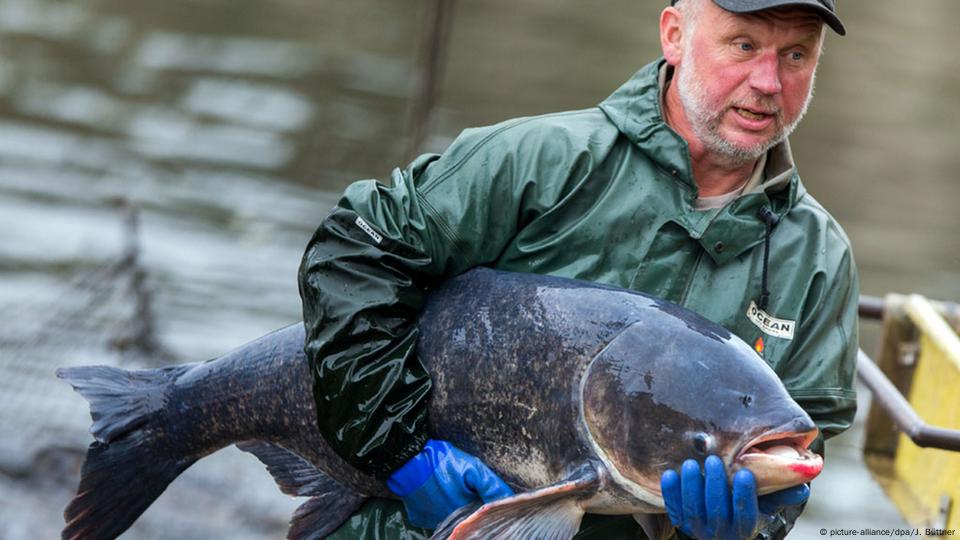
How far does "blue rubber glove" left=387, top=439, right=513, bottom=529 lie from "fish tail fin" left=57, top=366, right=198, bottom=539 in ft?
2.15

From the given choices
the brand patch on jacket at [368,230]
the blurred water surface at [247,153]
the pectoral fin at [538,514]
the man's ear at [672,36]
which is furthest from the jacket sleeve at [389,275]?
the blurred water surface at [247,153]

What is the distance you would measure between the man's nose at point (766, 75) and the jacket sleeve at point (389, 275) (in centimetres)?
51

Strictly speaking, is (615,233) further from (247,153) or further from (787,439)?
(247,153)

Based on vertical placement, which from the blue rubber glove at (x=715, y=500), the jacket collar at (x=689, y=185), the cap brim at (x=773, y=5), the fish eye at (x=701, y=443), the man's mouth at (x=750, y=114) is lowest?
the blue rubber glove at (x=715, y=500)

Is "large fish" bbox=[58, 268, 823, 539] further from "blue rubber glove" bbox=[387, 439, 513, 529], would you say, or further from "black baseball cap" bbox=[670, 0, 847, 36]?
"black baseball cap" bbox=[670, 0, 847, 36]

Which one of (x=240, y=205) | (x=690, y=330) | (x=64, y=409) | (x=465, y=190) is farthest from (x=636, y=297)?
(x=240, y=205)

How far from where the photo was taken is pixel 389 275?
3232mm

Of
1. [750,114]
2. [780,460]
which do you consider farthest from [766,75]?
[780,460]

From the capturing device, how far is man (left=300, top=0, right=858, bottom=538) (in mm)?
3236

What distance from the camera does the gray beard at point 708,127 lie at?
333cm

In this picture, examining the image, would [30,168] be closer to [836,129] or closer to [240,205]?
[240,205]

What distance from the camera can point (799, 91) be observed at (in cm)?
337

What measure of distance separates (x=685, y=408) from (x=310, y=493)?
1009 millimetres

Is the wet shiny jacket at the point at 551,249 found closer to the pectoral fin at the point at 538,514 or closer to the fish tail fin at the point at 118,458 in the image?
the pectoral fin at the point at 538,514
